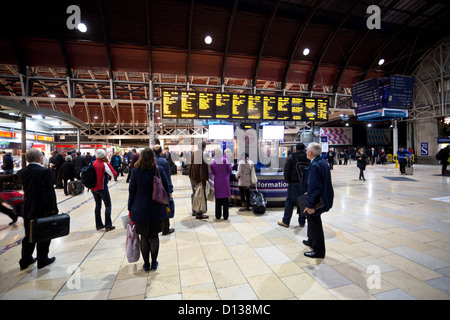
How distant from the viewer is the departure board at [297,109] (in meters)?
8.61

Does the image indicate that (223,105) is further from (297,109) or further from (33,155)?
(33,155)

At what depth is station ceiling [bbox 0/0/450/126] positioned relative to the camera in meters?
9.31

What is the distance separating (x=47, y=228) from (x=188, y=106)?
6.03 meters

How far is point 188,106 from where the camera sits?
7887mm

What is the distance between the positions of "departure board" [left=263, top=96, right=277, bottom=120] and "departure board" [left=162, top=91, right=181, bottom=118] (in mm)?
3468

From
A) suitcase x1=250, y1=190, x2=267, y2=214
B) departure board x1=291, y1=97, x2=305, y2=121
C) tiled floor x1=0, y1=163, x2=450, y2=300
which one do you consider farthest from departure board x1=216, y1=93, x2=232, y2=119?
tiled floor x1=0, y1=163, x2=450, y2=300

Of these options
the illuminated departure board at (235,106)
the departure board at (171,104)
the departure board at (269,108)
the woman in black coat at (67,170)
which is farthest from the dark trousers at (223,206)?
the woman in black coat at (67,170)

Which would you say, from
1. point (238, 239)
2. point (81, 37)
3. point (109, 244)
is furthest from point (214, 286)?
point (81, 37)

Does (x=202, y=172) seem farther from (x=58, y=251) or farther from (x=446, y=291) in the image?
(x=446, y=291)

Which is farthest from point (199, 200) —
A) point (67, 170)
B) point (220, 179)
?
point (67, 170)

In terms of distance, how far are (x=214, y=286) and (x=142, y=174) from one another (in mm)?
1687

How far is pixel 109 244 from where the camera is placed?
3807 mm

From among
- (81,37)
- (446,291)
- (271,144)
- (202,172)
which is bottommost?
(446,291)

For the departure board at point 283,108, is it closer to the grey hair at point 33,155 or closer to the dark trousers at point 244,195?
the dark trousers at point 244,195
